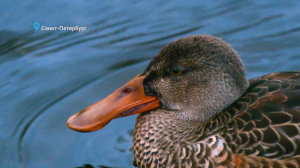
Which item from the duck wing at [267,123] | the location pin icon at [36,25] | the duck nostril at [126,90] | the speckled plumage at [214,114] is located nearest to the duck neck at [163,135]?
the speckled plumage at [214,114]

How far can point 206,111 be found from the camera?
3.99m

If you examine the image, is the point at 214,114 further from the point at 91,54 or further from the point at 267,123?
the point at 91,54

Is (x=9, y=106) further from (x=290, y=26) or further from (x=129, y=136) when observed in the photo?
(x=290, y=26)

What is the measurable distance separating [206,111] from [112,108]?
3.05ft

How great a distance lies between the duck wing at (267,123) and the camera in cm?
344

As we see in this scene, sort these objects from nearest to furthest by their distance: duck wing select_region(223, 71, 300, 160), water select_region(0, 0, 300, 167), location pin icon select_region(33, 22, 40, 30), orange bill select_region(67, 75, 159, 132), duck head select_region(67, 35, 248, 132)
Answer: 1. duck wing select_region(223, 71, 300, 160)
2. duck head select_region(67, 35, 248, 132)
3. orange bill select_region(67, 75, 159, 132)
4. water select_region(0, 0, 300, 167)
5. location pin icon select_region(33, 22, 40, 30)

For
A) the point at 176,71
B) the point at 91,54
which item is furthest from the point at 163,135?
the point at 91,54

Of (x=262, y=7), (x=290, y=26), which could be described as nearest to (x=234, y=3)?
(x=262, y=7)

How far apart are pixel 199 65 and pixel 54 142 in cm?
210

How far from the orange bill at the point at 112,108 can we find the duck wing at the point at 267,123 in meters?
0.88

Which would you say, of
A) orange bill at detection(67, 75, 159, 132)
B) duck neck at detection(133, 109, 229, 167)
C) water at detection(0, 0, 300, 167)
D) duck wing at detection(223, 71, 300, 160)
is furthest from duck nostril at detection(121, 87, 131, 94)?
duck wing at detection(223, 71, 300, 160)

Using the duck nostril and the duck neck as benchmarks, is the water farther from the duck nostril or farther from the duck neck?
the duck nostril

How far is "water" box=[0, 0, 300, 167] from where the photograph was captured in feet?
15.9

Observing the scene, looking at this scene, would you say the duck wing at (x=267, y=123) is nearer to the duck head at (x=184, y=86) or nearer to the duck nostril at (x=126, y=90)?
the duck head at (x=184, y=86)
